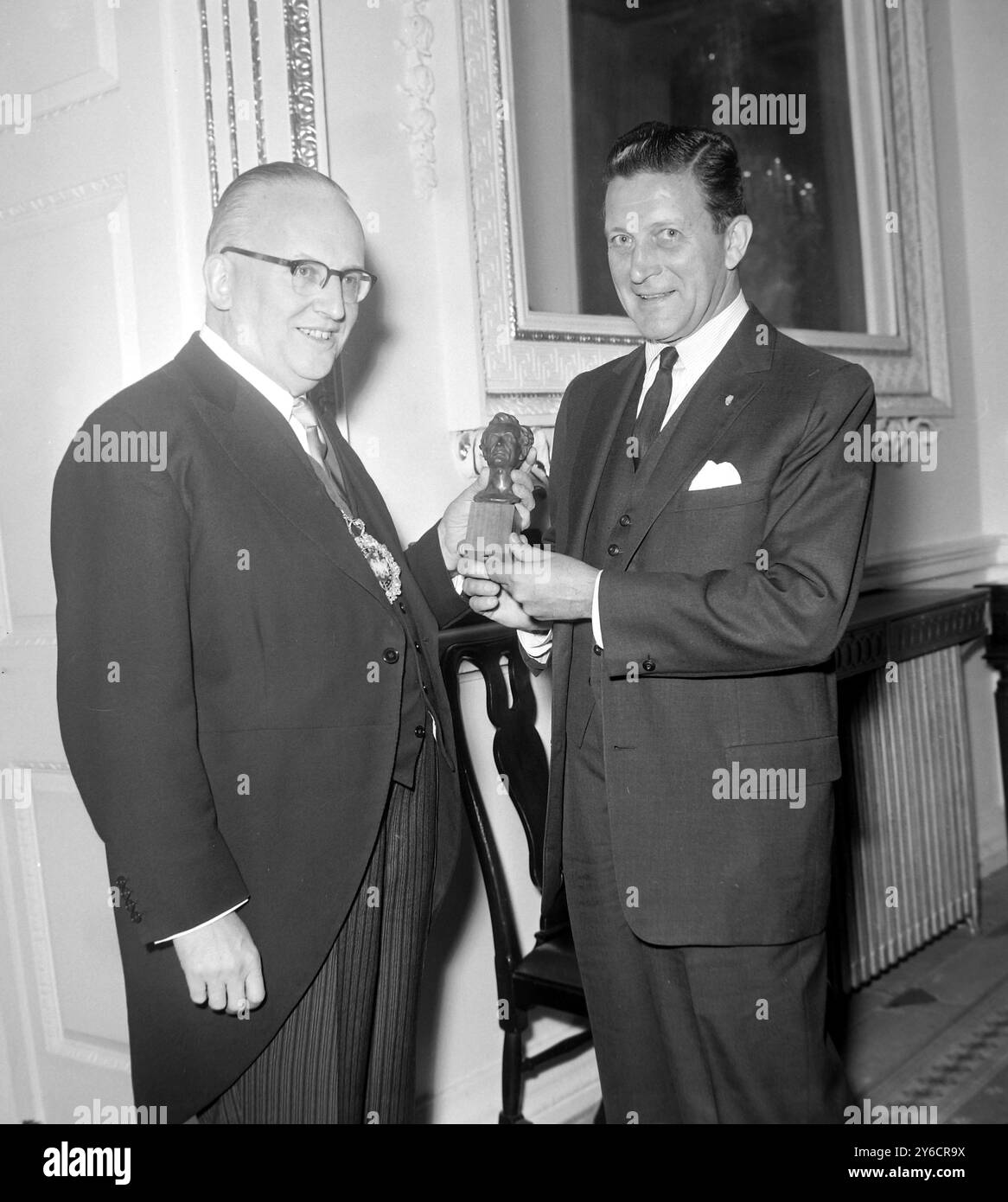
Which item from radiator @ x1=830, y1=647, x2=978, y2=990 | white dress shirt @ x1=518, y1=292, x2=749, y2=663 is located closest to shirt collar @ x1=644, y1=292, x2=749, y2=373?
white dress shirt @ x1=518, y1=292, x2=749, y2=663

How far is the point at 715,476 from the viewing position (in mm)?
1886

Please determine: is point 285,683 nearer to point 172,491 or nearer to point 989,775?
point 172,491

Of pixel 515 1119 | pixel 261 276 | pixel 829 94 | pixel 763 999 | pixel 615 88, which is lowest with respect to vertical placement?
pixel 515 1119

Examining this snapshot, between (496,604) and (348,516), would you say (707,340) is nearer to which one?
(496,604)

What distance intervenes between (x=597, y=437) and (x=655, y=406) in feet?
0.45

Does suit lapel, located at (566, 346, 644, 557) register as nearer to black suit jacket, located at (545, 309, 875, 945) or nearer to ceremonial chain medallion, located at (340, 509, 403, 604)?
black suit jacket, located at (545, 309, 875, 945)

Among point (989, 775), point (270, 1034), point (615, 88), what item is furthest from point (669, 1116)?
point (989, 775)

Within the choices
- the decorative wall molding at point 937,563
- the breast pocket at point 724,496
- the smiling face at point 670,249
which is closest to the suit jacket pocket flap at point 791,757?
the breast pocket at point 724,496

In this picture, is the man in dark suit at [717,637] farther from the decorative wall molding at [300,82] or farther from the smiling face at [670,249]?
the decorative wall molding at [300,82]

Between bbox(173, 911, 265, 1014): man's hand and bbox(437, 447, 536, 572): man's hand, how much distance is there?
0.73 m

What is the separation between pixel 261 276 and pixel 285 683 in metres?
0.60

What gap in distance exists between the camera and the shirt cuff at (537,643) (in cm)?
224
